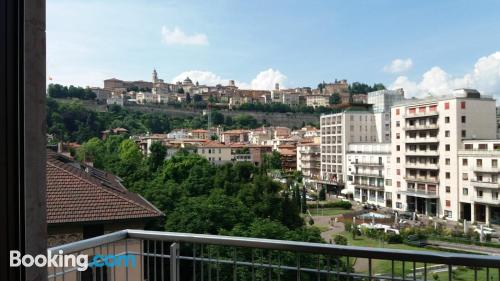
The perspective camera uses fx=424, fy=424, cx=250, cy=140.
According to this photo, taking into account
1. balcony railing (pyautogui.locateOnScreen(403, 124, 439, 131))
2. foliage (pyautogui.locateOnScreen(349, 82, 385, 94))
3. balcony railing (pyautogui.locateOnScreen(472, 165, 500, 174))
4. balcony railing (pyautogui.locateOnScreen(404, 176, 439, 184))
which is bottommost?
balcony railing (pyautogui.locateOnScreen(404, 176, 439, 184))

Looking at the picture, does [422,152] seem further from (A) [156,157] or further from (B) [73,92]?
(B) [73,92]

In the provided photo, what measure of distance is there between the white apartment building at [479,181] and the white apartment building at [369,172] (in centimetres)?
627

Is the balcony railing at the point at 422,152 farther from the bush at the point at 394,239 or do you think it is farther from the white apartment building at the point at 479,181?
the bush at the point at 394,239

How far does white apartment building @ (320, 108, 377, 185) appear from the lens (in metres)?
36.2

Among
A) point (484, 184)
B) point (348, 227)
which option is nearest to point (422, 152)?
point (484, 184)

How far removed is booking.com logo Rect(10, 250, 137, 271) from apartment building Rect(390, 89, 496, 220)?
2645 centimetres

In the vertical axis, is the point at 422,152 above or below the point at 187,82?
below

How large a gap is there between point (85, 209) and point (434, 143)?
994 inches

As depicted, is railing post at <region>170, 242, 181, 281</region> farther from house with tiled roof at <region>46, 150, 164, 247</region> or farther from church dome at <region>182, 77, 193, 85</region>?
church dome at <region>182, 77, 193, 85</region>

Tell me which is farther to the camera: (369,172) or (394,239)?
(369,172)

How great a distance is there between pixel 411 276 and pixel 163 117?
57751mm

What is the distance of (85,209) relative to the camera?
240 inches

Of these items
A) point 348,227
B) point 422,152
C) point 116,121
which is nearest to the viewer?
point 348,227

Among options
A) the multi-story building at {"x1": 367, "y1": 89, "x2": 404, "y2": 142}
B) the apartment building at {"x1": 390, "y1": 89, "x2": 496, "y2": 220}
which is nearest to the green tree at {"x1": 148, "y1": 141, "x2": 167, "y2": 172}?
the apartment building at {"x1": 390, "y1": 89, "x2": 496, "y2": 220}
